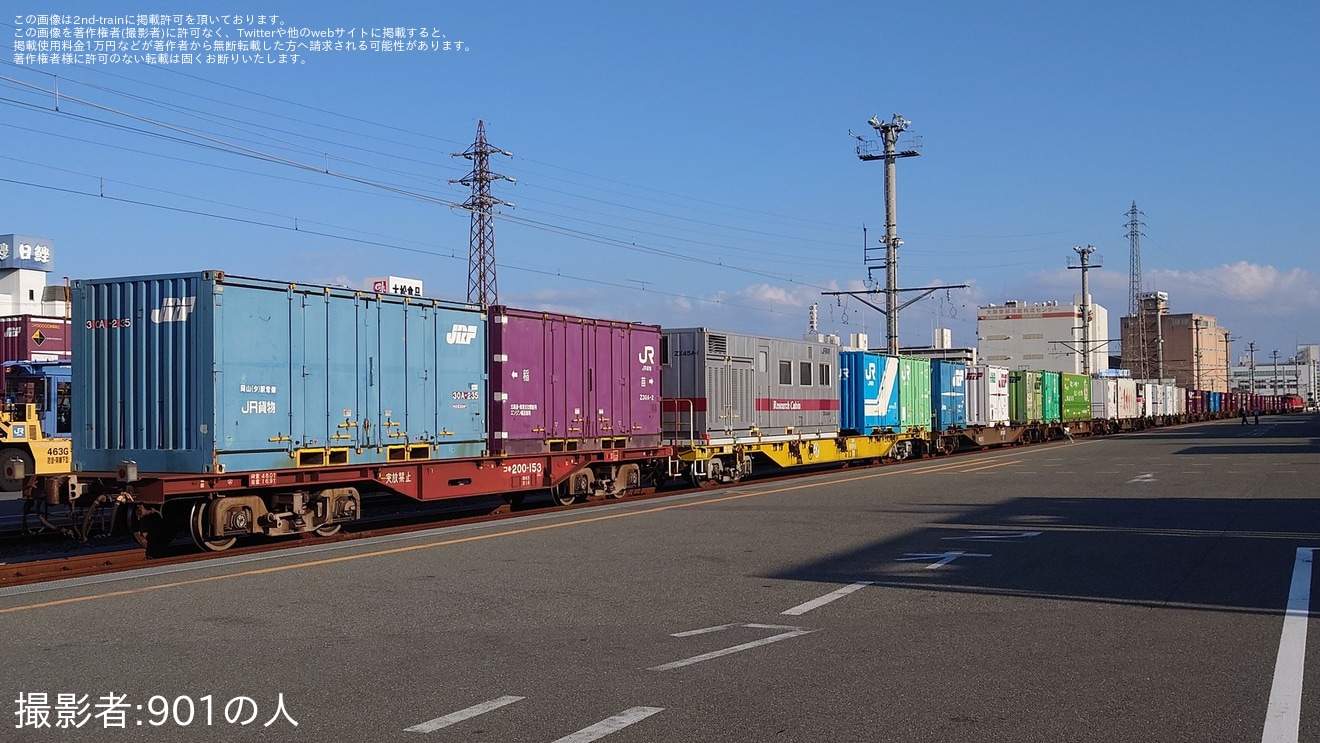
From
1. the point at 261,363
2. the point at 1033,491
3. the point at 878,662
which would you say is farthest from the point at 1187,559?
the point at 261,363

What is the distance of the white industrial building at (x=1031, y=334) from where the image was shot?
15038 cm

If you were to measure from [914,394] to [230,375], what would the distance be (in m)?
27.6

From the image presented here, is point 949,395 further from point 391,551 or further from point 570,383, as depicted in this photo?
point 391,551

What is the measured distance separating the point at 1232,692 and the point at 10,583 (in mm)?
11829

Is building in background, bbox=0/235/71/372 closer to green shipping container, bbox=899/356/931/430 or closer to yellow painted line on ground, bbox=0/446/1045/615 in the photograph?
green shipping container, bbox=899/356/931/430

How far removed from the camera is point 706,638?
28.6 ft

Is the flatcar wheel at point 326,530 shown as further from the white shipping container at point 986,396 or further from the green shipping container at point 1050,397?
the green shipping container at point 1050,397

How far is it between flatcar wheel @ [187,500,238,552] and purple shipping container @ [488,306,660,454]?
5.41 metres

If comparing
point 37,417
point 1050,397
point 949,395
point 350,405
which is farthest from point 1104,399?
point 350,405

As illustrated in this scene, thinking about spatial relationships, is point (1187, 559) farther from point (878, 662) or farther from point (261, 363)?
point (261, 363)

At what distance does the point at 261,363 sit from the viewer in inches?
597

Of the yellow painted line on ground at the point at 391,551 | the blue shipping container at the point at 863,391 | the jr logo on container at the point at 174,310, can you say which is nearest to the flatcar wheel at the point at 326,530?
the yellow painted line on ground at the point at 391,551

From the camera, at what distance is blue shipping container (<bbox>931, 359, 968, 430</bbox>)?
4012 centimetres

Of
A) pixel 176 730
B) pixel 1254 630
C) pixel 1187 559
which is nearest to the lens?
pixel 176 730
